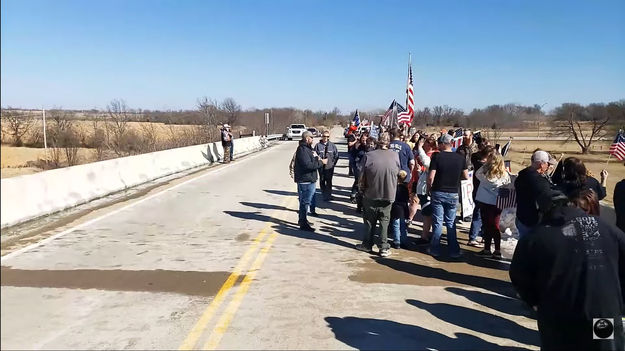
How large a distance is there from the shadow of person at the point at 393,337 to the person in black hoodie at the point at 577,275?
134 cm

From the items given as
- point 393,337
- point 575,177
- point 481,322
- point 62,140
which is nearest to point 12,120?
point 393,337

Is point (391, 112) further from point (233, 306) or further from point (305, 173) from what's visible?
point (233, 306)

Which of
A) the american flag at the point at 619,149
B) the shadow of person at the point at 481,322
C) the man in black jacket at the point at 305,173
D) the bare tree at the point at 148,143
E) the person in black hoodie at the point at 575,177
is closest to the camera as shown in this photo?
the shadow of person at the point at 481,322

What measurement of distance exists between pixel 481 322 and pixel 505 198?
2930mm

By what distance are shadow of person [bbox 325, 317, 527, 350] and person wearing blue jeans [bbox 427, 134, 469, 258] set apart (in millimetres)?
2969

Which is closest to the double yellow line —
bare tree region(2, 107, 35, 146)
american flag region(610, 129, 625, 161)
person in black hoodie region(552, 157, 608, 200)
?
bare tree region(2, 107, 35, 146)

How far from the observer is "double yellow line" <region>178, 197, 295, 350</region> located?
186 inches

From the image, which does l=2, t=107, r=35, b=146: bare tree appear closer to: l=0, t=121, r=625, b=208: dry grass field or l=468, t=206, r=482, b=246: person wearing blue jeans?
l=0, t=121, r=625, b=208: dry grass field

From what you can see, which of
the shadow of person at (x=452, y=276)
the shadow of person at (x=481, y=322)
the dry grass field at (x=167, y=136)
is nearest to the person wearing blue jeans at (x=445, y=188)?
the shadow of person at (x=452, y=276)

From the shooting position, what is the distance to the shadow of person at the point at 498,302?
5.69 m

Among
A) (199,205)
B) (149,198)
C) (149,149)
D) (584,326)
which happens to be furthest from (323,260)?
(149,149)

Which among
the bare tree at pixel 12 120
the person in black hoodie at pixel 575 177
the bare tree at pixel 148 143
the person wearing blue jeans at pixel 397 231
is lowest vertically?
the person wearing blue jeans at pixel 397 231

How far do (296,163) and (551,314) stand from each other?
6.75m

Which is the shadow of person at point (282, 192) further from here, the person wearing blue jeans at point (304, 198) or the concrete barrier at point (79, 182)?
the person wearing blue jeans at point (304, 198)
